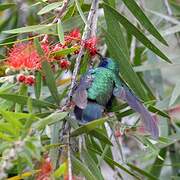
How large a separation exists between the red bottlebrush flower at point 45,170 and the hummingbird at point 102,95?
97mm

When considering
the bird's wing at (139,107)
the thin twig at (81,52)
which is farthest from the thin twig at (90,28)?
the bird's wing at (139,107)

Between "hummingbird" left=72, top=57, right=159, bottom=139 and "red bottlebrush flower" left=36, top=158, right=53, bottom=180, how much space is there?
0.10 m

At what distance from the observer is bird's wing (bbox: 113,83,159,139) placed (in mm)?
1045

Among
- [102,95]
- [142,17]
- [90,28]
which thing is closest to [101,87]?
[102,95]

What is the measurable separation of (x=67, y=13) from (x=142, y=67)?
604 mm

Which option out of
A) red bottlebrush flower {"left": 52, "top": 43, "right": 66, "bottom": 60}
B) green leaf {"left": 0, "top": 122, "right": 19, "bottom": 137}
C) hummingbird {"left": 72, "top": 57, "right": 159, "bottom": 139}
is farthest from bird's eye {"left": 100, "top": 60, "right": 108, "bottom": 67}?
green leaf {"left": 0, "top": 122, "right": 19, "bottom": 137}

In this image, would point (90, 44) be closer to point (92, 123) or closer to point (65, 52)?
point (65, 52)

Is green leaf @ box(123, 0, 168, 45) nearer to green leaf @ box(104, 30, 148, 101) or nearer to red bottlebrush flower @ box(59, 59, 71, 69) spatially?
green leaf @ box(104, 30, 148, 101)

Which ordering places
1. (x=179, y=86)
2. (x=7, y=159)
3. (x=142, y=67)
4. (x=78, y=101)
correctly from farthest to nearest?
(x=142, y=67), (x=179, y=86), (x=78, y=101), (x=7, y=159)

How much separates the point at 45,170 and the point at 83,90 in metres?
0.17

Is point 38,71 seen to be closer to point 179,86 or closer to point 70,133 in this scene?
point 70,133

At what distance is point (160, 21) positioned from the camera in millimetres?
2016

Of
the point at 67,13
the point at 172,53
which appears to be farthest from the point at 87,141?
the point at 172,53

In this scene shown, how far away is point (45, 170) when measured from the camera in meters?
1.00
